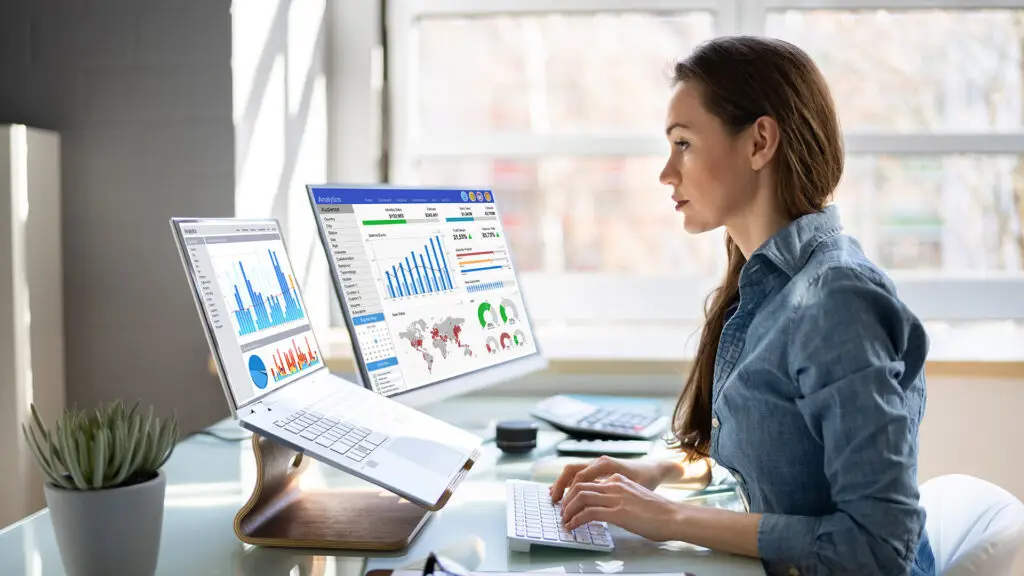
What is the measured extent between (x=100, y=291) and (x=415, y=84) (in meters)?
1.05

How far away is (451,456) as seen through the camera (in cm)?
123

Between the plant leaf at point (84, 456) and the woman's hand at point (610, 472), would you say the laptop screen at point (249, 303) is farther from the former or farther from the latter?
the woman's hand at point (610, 472)

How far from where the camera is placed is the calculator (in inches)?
67.9

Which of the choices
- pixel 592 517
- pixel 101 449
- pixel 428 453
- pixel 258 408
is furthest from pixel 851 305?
pixel 101 449

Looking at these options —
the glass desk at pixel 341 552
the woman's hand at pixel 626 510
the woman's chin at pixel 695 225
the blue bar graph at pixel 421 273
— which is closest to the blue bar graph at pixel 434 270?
the blue bar graph at pixel 421 273

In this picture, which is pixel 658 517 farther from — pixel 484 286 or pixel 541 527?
pixel 484 286

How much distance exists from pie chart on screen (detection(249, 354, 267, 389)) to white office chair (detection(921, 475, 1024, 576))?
Answer: 0.91 m

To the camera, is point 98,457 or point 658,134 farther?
point 658,134

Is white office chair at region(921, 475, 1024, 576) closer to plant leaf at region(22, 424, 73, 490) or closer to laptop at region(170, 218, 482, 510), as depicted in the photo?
A: laptop at region(170, 218, 482, 510)

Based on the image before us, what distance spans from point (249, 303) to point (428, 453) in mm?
306

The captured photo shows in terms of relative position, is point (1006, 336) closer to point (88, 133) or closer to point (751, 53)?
point (751, 53)

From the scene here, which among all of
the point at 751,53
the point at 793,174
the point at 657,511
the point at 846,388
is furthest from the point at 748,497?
the point at 751,53

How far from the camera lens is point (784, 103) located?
3.98 ft

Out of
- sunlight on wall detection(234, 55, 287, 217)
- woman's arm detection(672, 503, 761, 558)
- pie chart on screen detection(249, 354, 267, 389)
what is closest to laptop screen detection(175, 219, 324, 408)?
pie chart on screen detection(249, 354, 267, 389)
